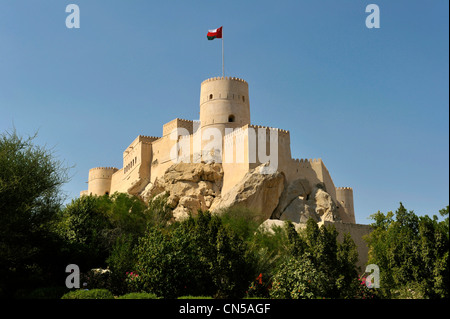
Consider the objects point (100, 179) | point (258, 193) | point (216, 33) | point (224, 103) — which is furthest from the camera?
point (100, 179)

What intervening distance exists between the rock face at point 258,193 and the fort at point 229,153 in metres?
0.46

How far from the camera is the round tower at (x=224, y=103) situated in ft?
128

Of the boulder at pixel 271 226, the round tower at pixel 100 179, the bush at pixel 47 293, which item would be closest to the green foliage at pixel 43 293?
the bush at pixel 47 293

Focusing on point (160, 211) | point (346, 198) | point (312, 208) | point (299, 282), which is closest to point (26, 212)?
point (299, 282)

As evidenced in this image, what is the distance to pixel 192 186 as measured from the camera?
3866cm

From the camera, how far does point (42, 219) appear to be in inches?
819

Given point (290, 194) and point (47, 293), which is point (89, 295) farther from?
point (290, 194)

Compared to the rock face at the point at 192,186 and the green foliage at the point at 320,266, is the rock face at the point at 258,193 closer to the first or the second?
the rock face at the point at 192,186

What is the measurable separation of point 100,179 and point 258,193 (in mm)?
27832
